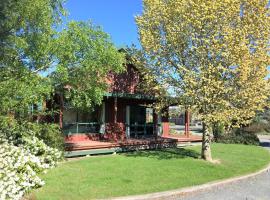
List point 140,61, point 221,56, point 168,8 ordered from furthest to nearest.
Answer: point 140,61 < point 168,8 < point 221,56

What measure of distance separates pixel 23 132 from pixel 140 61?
21.6 feet

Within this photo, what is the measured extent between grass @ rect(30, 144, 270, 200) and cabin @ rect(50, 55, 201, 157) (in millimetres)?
2285

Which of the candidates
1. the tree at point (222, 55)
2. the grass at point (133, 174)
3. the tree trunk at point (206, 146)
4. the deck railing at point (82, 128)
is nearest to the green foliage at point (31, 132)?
the grass at point (133, 174)

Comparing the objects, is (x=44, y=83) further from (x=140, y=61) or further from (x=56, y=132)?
(x=140, y=61)

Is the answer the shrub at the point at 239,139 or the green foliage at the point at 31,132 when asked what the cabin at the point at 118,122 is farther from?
the shrub at the point at 239,139

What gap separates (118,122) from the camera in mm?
22672

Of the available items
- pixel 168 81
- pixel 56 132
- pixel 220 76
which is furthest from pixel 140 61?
pixel 56 132

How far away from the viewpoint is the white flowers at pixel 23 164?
9.18 metres

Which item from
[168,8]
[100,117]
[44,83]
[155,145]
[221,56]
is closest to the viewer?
[44,83]

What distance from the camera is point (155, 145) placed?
20594 mm

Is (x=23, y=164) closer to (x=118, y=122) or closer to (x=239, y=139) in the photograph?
(x=118, y=122)

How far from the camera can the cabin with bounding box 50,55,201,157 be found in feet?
64.1

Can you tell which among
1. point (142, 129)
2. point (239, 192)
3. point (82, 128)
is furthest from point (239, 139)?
point (239, 192)

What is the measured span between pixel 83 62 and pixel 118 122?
1016 cm
